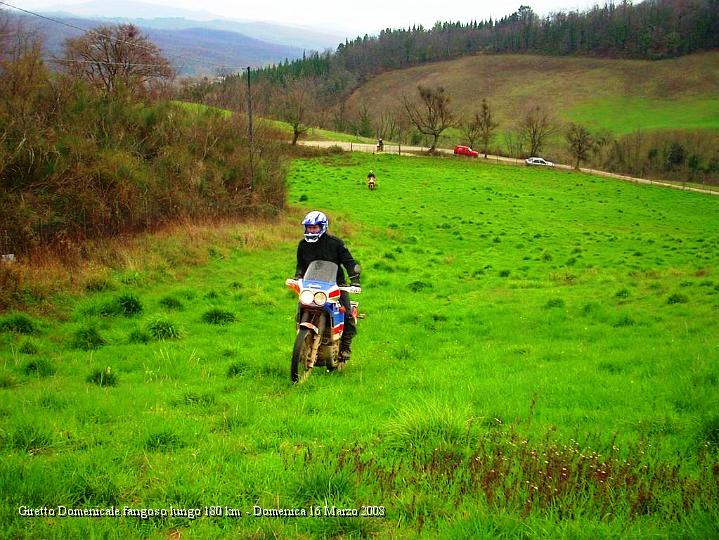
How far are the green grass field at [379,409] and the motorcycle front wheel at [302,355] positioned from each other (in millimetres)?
185

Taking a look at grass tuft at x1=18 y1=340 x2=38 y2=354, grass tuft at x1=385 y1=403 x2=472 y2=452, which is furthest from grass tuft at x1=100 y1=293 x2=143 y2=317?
grass tuft at x1=385 y1=403 x2=472 y2=452

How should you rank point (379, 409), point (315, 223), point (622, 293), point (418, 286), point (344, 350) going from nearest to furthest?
point (379, 409)
point (315, 223)
point (344, 350)
point (622, 293)
point (418, 286)

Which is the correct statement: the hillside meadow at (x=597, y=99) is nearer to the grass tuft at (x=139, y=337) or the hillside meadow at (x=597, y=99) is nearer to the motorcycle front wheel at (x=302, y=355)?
the grass tuft at (x=139, y=337)

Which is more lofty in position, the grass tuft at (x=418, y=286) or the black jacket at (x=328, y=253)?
the black jacket at (x=328, y=253)

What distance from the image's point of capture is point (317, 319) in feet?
28.9

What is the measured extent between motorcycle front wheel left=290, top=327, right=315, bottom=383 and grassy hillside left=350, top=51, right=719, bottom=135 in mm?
125961

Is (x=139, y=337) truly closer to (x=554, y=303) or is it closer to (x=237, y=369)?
(x=237, y=369)

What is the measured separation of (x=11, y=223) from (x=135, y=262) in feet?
10.9

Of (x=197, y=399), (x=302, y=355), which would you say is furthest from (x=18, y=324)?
(x=302, y=355)

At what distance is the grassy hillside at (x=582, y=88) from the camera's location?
130 meters

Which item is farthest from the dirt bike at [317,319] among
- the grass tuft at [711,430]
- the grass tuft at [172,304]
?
the grass tuft at [172,304]

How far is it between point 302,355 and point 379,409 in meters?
1.96

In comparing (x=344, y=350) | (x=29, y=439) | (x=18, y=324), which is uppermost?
(x=29, y=439)

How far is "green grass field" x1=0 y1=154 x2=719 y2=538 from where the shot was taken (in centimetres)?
408
